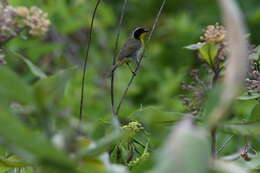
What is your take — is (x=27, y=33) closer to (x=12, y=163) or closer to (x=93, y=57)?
(x=12, y=163)

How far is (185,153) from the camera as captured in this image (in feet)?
1.99

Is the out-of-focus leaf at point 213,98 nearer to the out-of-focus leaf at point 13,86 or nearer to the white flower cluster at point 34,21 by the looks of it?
the out-of-focus leaf at point 13,86

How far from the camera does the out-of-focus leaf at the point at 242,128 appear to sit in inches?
34.9

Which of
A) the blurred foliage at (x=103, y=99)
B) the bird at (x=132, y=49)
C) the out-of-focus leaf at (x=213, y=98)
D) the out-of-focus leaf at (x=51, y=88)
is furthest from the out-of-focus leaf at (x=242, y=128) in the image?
the bird at (x=132, y=49)

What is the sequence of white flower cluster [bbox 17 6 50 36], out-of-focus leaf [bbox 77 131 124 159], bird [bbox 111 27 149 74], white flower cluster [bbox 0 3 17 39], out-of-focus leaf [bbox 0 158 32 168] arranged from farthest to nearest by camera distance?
bird [bbox 111 27 149 74] → white flower cluster [bbox 17 6 50 36] → white flower cluster [bbox 0 3 17 39] → out-of-focus leaf [bbox 0 158 32 168] → out-of-focus leaf [bbox 77 131 124 159]

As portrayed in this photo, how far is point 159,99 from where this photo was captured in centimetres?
496

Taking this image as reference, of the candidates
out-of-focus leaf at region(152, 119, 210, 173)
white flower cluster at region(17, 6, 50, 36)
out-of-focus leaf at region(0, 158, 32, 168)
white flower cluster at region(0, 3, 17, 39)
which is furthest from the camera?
white flower cluster at region(17, 6, 50, 36)

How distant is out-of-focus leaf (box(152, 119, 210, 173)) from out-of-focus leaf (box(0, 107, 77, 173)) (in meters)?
0.11

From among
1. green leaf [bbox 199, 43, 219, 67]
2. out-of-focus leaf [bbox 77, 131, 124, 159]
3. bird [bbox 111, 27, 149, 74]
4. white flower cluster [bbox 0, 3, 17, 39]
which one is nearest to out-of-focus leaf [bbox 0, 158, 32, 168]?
out-of-focus leaf [bbox 77, 131, 124, 159]

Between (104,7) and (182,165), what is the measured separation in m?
4.57

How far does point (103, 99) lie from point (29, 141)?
3.94 meters

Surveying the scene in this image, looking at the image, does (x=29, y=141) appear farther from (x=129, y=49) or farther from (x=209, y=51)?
(x=129, y=49)

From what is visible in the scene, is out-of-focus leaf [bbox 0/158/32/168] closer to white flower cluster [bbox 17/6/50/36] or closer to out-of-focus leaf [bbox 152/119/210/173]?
out-of-focus leaf [bbox 152/119/210/173]

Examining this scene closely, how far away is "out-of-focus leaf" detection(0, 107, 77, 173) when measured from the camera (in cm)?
65
